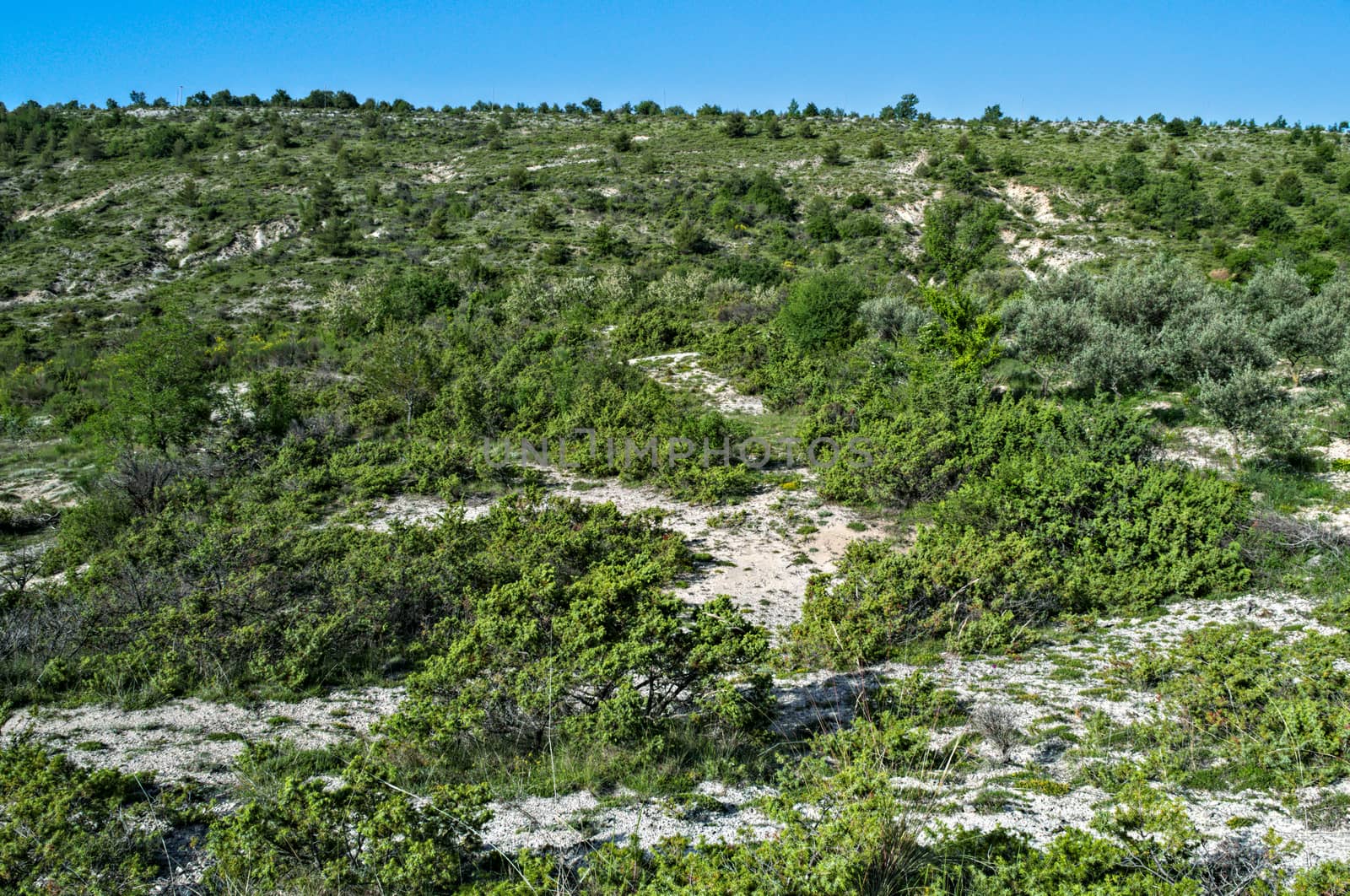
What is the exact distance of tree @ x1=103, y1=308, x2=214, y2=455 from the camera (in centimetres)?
1321

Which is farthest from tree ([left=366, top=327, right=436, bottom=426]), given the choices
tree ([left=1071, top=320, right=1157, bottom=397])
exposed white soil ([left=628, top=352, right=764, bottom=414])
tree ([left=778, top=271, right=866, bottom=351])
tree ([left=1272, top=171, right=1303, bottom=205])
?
tree ([left=1272, top=171, right=1303, bottom=205])

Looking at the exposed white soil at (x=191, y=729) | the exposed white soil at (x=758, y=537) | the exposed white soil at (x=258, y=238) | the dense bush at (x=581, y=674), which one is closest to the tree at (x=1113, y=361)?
the exposed white soil at (x=758, y=537)

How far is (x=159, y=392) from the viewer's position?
13.3 m

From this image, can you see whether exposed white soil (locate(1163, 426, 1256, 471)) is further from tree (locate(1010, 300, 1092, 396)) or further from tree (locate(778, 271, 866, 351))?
tree (locate(778, 271, 866, 351))

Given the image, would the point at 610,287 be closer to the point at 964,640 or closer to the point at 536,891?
the point at 964,640

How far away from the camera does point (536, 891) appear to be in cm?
350

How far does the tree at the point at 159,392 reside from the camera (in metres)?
13.2

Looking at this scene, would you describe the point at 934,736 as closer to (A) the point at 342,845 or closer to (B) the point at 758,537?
(A) the point at 342,845

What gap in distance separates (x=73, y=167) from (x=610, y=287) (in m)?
46.9

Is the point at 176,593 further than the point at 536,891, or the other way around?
the point at 176,593

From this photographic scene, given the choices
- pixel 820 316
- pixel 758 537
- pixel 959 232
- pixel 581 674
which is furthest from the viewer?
pixel 959 232

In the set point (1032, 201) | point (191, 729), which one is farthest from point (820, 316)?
point (1032, 201)

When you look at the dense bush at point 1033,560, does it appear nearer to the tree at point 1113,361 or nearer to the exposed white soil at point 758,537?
the exposed white soil at point 758,537

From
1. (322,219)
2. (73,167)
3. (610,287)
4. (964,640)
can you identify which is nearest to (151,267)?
(322,219)
